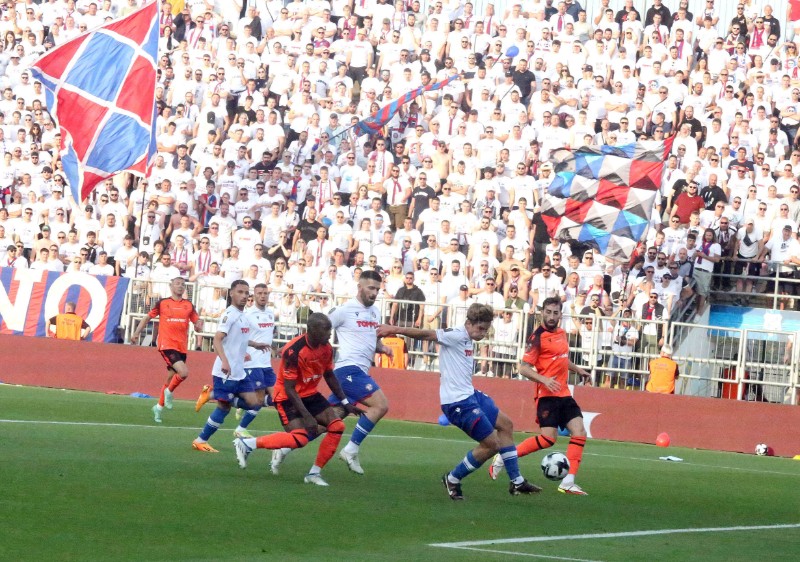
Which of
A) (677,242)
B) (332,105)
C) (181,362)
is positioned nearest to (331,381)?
(181,362)

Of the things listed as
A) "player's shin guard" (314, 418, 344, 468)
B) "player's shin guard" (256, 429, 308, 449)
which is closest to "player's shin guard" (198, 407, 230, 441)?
"player's shin guard" (256, 429, 308, 449)

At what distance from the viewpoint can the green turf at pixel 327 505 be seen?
8.93 meters

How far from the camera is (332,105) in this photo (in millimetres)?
29344

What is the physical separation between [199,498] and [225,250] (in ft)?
51.8

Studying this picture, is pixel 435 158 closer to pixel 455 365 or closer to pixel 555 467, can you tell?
pixel 555 467

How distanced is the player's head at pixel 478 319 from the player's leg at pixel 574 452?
1833 millimetres

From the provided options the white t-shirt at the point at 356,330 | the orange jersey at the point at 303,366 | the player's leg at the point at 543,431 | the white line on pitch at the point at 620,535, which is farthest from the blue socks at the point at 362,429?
the white line on pitch at the point at 620,535

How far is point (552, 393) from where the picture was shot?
543 inches

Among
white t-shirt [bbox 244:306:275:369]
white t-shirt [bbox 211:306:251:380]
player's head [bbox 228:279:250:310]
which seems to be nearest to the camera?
player's head [bbox 228:279:250:310]

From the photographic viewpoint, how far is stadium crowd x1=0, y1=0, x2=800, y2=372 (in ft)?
79.5

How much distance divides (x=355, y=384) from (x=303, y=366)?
140 centimetres

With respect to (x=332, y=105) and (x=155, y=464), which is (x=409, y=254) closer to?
(x=332, y=105)

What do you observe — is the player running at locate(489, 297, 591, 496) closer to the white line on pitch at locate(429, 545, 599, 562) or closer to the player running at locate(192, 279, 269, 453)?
the player running at locate(192, 279, 269, 453)

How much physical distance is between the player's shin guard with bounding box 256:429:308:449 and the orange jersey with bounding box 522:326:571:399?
8.37 feet
